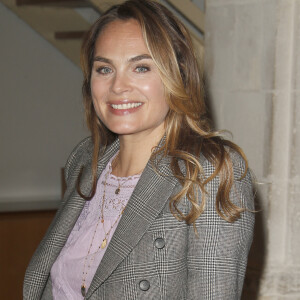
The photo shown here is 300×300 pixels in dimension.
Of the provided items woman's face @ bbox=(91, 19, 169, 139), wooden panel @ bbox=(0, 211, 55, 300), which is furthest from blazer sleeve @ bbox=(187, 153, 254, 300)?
wooden panel @ bbox=(0, 211, 55, 300)

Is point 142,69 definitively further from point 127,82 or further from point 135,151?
point 135,151

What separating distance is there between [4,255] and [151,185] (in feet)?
9.19

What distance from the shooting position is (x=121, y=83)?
1.67m

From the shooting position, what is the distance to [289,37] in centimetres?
272

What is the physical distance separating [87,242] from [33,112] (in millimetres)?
3303

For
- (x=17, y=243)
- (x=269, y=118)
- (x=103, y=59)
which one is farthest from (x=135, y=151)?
(x=17, y=243)

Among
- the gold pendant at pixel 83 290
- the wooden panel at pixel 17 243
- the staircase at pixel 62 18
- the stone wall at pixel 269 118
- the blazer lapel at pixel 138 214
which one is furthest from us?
the staircase at pixel 62 18

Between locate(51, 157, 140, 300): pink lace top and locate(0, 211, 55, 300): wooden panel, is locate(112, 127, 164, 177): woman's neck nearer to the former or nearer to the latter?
locate(51, 157, 140, 300): pink lace top

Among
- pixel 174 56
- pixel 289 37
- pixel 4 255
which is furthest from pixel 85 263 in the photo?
pixel 4 255

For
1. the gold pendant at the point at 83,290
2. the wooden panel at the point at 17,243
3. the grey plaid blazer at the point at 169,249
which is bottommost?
the wooden panel at the point at 17,243

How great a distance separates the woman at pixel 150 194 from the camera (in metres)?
1.52

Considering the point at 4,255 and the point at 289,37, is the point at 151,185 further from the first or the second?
the point at 4,255

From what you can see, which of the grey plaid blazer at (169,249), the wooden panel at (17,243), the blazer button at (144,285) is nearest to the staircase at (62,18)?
the wooden panel at (17,243)

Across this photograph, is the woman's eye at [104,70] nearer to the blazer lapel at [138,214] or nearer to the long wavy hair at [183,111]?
the long wavy hair at [183,111]
